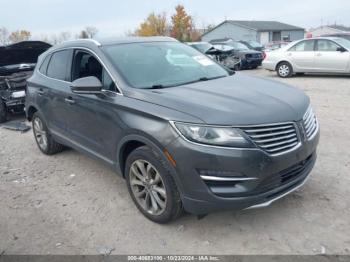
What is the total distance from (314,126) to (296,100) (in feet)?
1.21

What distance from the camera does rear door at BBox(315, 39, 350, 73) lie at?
1162 cm

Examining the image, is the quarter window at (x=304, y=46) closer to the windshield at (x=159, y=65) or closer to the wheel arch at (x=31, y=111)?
the windshield at (x=159, y=65)

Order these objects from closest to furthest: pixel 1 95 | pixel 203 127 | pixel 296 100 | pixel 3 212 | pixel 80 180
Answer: pixel 203 127 → pixel 296 100 → pixel 3 212 → pixel 80 180 → pixel 1 95

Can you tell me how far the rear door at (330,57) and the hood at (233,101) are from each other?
922 centimetres

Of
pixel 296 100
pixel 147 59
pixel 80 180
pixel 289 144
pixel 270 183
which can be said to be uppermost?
pixel 147 59

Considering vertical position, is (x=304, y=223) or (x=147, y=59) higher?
(x=147, y=59)

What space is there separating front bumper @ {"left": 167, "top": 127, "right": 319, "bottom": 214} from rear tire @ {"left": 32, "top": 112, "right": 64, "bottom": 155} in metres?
3.20

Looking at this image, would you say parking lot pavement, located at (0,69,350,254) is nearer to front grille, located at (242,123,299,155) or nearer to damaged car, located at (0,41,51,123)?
front grille, located at (242,123,299,155)

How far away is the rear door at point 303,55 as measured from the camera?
40.2 ft

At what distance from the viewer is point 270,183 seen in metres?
2.97

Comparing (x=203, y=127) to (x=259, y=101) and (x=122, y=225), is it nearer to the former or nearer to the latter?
(x=259, y=101)

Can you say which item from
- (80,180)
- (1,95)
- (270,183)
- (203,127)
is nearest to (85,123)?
(80,180)

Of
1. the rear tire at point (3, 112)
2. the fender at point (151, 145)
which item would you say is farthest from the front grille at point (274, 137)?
the rear tire at point (3, 112)

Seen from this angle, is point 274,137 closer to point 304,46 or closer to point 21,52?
point 21,52
